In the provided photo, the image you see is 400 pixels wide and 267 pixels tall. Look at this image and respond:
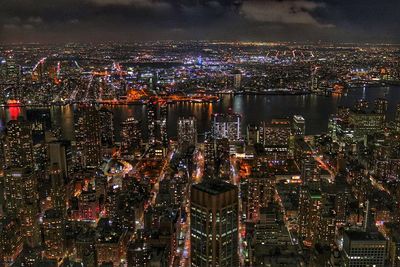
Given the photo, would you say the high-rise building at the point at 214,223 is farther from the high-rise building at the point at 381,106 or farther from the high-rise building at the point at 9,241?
the high-rise building at the point at 381,106

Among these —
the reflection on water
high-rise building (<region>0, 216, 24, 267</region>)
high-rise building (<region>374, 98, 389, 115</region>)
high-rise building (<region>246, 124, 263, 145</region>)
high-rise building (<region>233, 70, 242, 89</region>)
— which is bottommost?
high-rise building (<region>0, 216, 24, 267</region>)

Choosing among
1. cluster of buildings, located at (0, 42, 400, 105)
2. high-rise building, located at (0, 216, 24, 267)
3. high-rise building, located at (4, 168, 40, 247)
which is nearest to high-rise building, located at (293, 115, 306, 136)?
cluster of buildings, located at (0, 42, 400, 105)

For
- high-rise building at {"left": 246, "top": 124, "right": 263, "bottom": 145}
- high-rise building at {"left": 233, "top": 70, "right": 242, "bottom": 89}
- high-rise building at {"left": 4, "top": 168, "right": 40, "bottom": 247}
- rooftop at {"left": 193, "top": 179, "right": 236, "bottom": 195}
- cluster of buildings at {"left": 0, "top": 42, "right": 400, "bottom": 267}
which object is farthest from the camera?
high-rise building at {"left": 233, "top": 70, "right": 242, "bottom": 89}

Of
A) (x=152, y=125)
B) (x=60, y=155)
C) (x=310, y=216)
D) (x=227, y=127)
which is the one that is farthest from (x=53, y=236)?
(x=227, y=127)

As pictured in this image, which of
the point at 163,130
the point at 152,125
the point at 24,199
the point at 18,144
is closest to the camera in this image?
the point at 24,199

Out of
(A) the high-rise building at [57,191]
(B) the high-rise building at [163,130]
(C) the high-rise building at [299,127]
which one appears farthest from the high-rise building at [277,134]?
(A) the high-rise building at [57,191]

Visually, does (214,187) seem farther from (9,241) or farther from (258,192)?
(258,192)

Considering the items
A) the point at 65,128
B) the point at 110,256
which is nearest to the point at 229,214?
the point at 110,256

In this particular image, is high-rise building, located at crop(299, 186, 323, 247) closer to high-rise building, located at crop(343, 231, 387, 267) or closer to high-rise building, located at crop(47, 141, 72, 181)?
high-rise building, located at crop(343, 231, 387, 267)
